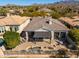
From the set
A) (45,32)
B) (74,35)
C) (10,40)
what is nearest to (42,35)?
(45,32)

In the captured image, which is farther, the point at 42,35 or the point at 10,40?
the point at 42,35

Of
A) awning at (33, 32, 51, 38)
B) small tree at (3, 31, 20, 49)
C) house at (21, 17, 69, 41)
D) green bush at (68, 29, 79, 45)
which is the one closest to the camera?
small tree at (3, 31, 20, 49)

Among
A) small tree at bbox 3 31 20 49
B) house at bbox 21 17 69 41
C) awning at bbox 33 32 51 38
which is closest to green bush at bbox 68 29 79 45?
house at bbox 21 17 69 41

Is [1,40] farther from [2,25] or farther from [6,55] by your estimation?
[6,55]

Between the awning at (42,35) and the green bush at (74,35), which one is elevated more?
the green bush at (74,35)

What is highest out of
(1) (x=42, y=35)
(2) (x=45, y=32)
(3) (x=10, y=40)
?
→ (3) (x=10, y=40)

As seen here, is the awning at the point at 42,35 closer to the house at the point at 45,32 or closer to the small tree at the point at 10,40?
the house at the point at 45,32

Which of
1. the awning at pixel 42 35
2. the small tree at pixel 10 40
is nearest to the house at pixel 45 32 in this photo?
the awning at pixel 42 35

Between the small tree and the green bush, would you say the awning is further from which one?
the small tree

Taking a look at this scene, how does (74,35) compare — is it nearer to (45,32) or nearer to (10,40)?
(45,32)

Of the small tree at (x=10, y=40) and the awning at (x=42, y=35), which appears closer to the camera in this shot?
the small tree at (x=10, y=40)

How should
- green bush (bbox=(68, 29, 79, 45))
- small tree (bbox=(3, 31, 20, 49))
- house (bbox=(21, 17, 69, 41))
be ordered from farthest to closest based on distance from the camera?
house (bbox=(21, 17, 69, 41)) < green bush (bbox=(68, 29, 79, 45)) < small tree (bbox=(3, 31, 20, 49))
